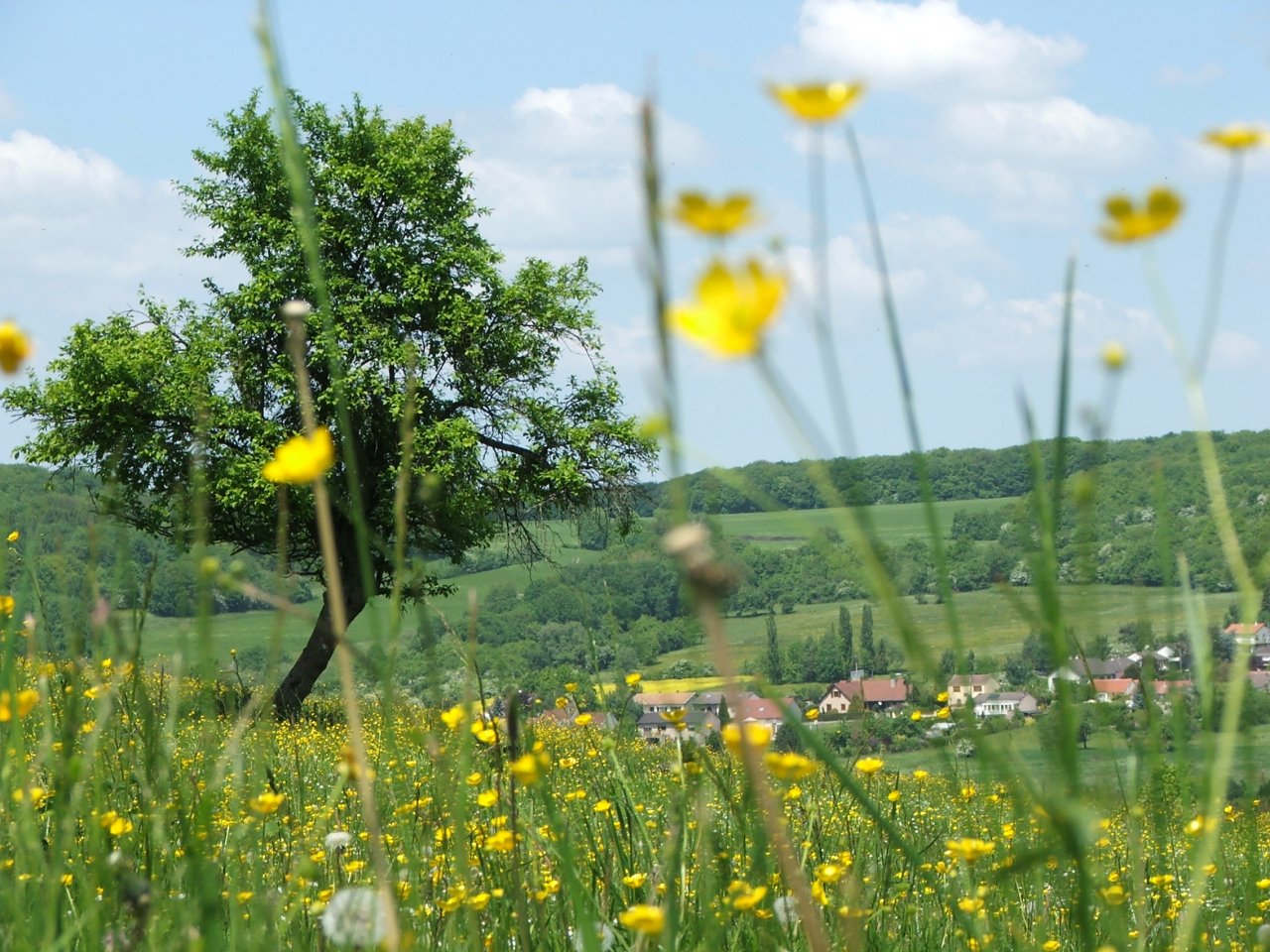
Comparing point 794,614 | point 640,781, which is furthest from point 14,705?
Answer: point 794,614

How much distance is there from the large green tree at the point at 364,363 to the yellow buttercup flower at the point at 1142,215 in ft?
57.7

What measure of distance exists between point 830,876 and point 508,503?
60.2 ft

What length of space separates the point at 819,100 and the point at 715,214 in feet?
0.44

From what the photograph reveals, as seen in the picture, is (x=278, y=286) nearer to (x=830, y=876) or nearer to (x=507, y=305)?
(x=507, y=305)

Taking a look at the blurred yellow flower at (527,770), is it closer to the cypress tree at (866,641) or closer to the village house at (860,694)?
the cypress tree at (866,641)

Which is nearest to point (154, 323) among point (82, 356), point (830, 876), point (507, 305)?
point (82, 356)

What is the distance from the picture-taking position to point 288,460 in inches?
33.5

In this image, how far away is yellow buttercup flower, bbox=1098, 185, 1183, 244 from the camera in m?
0.78

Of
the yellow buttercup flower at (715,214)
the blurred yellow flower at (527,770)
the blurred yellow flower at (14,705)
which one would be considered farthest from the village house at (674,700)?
the yellow buttercup flower at (715,214)

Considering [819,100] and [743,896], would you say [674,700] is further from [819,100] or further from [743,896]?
[819,100]

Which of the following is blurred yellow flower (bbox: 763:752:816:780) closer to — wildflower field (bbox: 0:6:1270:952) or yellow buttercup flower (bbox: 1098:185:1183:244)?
wildflower field (bbox: 0:6:1270:952)

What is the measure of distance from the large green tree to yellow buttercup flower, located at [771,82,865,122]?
57.7ft

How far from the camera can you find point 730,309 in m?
0.61

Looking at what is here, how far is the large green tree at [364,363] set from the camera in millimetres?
18656
